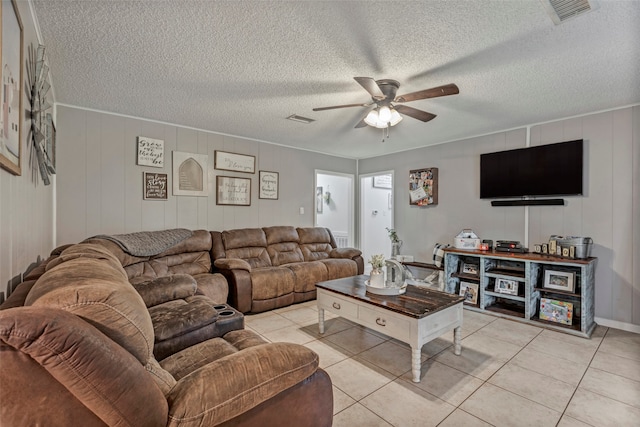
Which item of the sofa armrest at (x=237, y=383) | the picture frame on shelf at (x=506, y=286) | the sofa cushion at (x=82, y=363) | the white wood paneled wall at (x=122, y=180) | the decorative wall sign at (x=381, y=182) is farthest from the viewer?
the decorative wall sign at (x=381, y=182)

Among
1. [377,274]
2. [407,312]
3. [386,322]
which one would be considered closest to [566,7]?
[407,312]

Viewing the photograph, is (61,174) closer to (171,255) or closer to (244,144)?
(171,255)

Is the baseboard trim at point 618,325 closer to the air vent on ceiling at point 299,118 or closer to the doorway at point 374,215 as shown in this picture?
the doorway at point 374,215

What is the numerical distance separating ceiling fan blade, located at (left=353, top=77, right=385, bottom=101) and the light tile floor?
2235 mm

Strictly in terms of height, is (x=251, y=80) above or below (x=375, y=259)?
above

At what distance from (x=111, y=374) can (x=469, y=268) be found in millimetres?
4201

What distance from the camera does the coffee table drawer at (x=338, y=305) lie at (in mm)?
2675

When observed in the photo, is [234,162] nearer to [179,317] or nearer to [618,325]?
[179,317]

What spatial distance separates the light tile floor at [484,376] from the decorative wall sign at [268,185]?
2.25 m

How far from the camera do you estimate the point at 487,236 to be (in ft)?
14.1

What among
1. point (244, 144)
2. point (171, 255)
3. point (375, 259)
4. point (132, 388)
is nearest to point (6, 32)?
point (132, 388)

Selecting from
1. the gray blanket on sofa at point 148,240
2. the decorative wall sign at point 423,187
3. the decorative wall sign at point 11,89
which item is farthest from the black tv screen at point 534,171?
the decorative wall sign at point 11,89

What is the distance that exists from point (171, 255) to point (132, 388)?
3.14 meters

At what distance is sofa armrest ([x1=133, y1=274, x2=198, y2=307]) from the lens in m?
2.20
